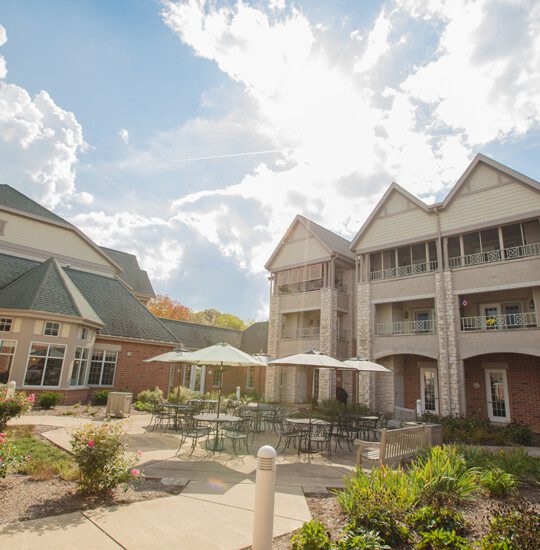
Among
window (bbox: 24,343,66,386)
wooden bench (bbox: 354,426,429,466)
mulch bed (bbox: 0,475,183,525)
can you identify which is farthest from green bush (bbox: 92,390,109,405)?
wooden bench (bbox: 354,426,429,466)

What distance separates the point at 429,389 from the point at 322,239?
11.7 m

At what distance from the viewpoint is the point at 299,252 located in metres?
27.4

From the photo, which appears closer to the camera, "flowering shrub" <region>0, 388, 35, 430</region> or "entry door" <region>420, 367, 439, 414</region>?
"flowering shrub" <region>0, 388, 35, 430</region>

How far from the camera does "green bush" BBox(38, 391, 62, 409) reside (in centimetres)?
1530

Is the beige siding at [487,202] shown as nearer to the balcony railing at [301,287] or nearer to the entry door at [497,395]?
the entry door at [497,395]

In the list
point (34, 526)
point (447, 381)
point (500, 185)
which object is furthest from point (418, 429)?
point (500, 185)

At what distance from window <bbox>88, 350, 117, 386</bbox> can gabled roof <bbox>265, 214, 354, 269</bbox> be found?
13.0 m

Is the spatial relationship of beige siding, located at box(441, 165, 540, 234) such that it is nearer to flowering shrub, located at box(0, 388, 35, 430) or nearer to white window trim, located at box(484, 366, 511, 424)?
white window trim, located at box(484, 366, 511, 424)

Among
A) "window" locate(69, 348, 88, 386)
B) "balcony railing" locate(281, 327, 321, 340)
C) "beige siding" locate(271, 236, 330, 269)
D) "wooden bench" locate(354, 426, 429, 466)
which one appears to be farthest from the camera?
"beige siding" locate(271, 236, 330, 269)

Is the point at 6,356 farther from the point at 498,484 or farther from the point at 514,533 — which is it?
the point at 514,533

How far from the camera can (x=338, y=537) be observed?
4680 mm

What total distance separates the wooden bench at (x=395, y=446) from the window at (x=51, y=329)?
15008 millimetres

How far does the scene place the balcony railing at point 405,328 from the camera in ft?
67.1

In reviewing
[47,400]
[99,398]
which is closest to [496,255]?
[99,398]
